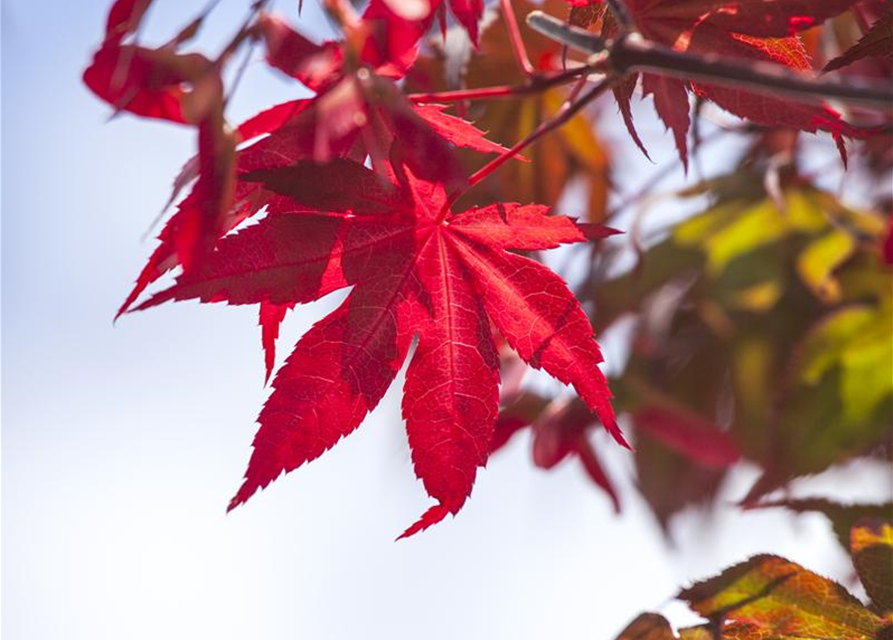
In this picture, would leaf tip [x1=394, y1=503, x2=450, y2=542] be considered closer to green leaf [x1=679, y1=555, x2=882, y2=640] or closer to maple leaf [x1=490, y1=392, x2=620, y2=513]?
green leaf [x1=679, y1=555, x2=882, y2=640]

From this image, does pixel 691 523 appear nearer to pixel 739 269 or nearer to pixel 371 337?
pixel 739 269

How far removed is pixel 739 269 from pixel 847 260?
0.20 metres

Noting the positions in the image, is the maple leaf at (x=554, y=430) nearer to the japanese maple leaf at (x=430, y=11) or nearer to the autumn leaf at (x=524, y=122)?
the autumn leaf at (x=524, y=122)

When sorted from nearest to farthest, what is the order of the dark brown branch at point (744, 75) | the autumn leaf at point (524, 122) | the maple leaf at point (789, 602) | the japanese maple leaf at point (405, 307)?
1. the dark brown branch at point (744, 75)
2. the japanese maple leaf at point (405, 307)
3. the maple leaf at point (789, 602)
4. the autumn leaf at point (524, 122)

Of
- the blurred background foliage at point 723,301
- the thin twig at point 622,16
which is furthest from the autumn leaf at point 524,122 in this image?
the thin twig at point 622,16

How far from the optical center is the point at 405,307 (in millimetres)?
658

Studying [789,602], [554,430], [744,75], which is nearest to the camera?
[744,75]

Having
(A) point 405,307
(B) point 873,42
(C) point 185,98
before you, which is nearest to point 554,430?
(A) point 405,307

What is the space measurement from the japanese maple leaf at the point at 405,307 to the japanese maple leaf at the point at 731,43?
98 millimetres

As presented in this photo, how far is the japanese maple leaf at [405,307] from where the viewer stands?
595mm

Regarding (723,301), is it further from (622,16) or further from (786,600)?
(622,16)

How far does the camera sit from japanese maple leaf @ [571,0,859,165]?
56 cm

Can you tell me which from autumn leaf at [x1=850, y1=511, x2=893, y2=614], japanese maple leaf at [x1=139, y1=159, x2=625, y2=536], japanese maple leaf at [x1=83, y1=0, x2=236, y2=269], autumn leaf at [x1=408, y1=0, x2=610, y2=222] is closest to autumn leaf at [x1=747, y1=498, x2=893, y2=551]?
autumn leaf at [x1=850, y1=511, x2=893, y2=614]

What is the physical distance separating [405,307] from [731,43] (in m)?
0.27
